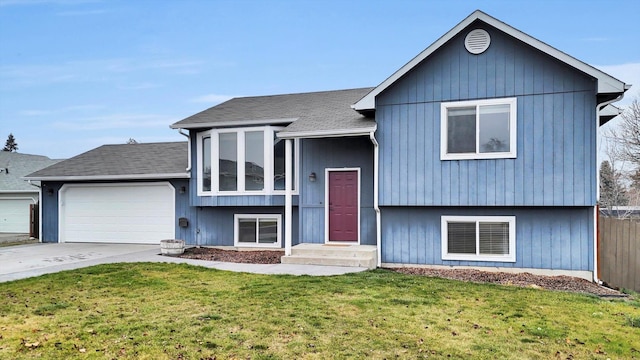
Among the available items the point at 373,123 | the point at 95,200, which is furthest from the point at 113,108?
the point at 373,123

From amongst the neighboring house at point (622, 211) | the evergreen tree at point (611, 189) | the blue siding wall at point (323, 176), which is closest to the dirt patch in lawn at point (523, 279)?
the blue siding wall at point (323, 176)

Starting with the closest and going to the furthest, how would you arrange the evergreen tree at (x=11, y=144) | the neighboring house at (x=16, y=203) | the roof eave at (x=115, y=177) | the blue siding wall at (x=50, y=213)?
1. the roof eave at (x=115, y=177)
2. the blue siding wall at (x=50, y=213)
3. the neighboring house at (x=16, y=203)
4. the evergreen tree at (x=11, y=144)

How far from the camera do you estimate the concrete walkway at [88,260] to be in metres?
9.52

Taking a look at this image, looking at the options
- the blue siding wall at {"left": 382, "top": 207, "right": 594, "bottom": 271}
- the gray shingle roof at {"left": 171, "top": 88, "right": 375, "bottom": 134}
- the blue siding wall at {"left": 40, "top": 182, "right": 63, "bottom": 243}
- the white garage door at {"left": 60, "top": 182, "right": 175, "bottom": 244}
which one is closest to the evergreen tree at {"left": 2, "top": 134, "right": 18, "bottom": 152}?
the blue siding wall at {"left": 40, "top": 182, "right": 63, "bottom": 243}

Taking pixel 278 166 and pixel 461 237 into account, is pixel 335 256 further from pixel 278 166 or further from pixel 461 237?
pixel 278 166

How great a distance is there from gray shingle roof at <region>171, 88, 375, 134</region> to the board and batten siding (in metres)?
1.08

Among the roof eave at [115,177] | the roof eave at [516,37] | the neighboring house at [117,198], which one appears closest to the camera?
the roof eave at [516,37]

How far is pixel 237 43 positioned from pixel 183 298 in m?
16.6

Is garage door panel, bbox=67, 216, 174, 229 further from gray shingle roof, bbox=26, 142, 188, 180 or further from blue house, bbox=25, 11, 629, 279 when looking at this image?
blue house, bbox=25, 11, 629, 279

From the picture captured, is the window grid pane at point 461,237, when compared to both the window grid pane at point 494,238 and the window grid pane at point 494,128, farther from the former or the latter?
the window grid pane at point 494,128

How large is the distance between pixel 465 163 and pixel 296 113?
205 inches

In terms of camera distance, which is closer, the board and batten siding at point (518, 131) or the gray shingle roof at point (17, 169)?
the board and batten siding at point (518, 131)

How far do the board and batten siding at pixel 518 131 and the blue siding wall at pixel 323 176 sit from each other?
3.57ft

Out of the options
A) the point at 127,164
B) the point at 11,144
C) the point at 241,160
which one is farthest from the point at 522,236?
the point at 11,144
